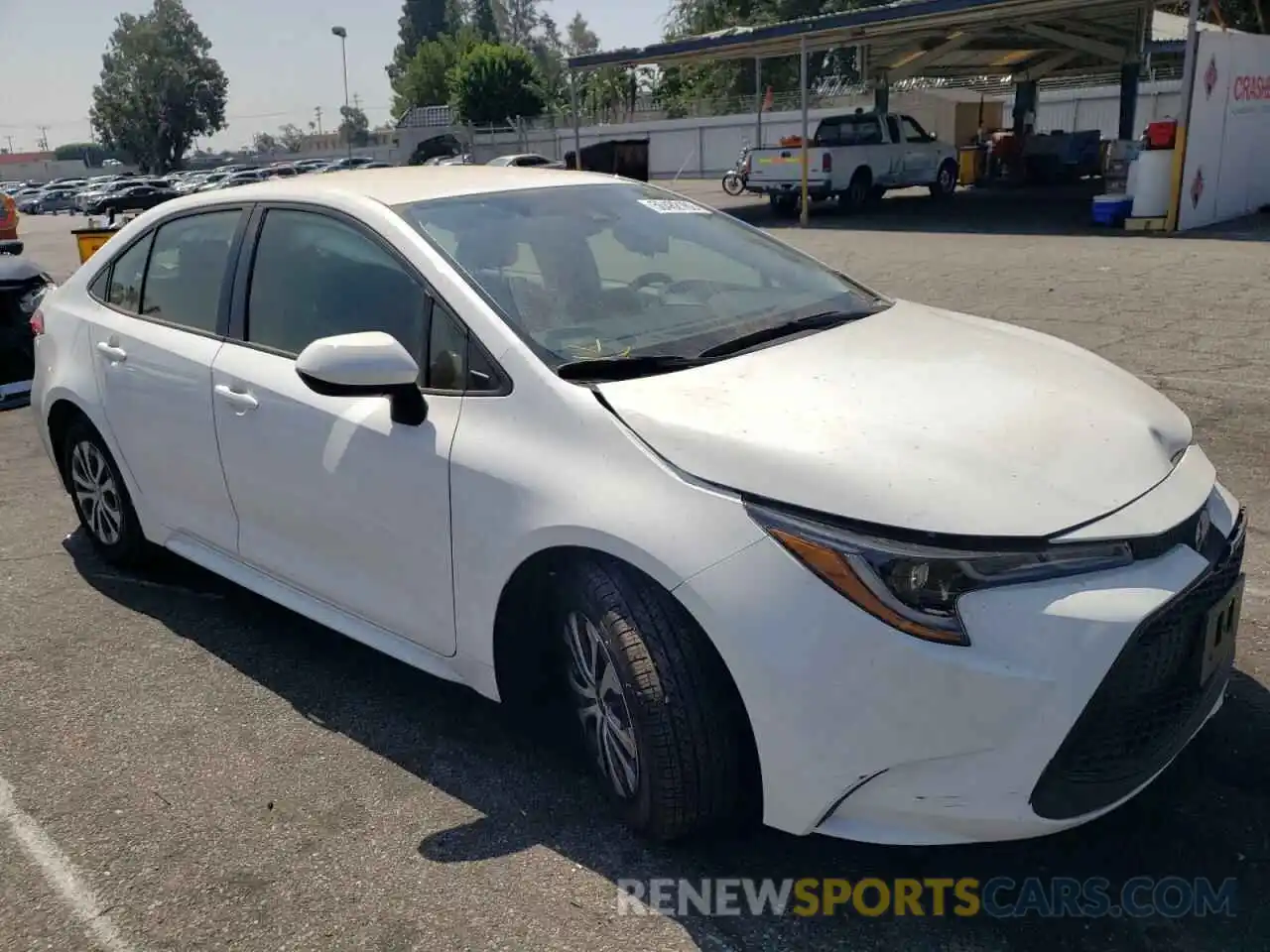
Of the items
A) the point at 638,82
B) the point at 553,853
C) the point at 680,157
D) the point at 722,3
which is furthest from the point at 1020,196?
the point at 638,82

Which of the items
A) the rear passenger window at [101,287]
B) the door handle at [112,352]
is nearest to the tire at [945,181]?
the rear passenger window at [101,287]

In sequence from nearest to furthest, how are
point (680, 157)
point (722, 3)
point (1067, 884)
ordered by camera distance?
point (1067, 884)
point (680, 157)
point (722, 3)

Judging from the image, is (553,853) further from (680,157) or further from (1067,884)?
(680,157)

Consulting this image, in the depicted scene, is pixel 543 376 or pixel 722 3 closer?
pixel 543 376

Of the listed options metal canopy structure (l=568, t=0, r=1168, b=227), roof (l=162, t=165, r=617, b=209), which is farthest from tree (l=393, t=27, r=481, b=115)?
roof (l=162, t=165, r=617, b=209)

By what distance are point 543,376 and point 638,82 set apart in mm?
72810

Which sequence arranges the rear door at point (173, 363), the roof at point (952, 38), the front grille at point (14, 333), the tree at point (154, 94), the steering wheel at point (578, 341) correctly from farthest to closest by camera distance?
the tree at point (154, 94), the roof at point (952, 38), the front grille at point (14, 333), the rear door at point (173, 363), the steering wheel at point (578, 341)

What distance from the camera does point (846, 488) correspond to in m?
2.27

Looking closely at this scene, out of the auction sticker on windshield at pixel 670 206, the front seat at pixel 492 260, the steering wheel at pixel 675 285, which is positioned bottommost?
the steering wheel at pixel 675 285

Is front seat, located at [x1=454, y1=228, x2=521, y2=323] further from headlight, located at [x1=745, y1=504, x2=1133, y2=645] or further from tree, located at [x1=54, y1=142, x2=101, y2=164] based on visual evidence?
tree, located at [x1=54, y1=142, x2=101, y2=164]

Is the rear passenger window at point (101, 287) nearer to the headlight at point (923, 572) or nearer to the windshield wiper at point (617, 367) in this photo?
the windshield wiper at point (617, 367)

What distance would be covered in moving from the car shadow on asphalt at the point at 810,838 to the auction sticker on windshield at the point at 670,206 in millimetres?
1775

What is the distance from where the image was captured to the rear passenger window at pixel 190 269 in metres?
3.81

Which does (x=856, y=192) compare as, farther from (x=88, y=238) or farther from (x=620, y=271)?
(x=620, y=271)
